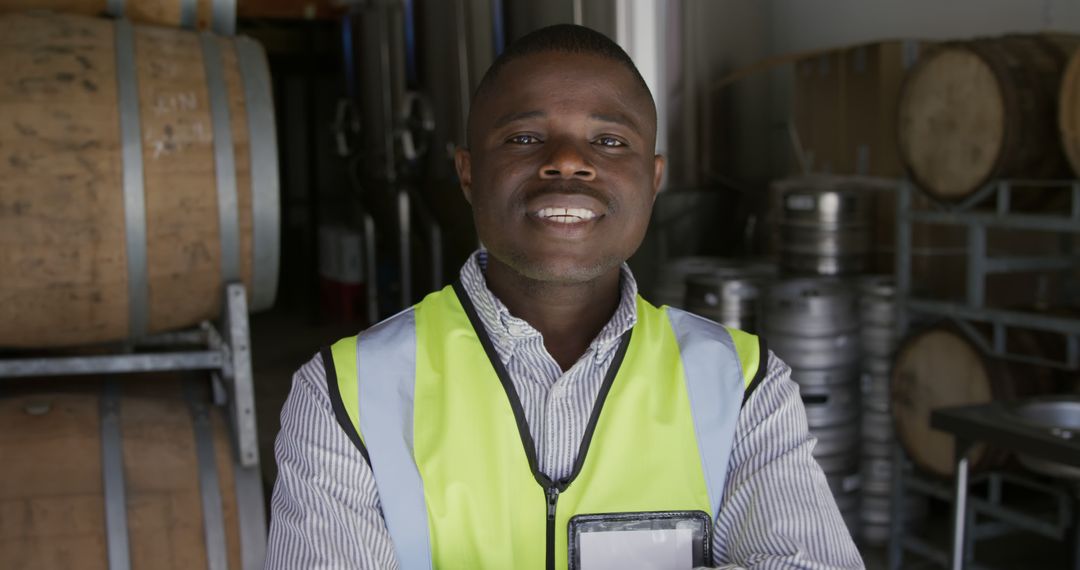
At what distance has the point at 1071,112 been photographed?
3.43 meters

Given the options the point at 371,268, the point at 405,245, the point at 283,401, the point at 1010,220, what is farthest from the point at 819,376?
the point at 371,268

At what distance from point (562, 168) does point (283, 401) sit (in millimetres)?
5944

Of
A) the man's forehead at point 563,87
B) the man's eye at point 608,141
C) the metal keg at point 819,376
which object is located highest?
the man's forehead at point 563,87

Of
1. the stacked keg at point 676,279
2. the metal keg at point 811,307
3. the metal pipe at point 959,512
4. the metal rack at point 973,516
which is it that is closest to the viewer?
the metal pipe at point 959,512

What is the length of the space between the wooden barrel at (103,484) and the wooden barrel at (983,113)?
266 cm

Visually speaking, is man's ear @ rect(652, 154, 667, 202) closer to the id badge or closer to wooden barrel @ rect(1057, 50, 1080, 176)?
the id badge

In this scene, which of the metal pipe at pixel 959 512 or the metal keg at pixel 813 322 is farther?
the metal keg at pixel 813 322

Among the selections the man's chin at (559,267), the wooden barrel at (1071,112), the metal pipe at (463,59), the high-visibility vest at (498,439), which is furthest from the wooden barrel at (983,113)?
the metal pipe at (463,59)

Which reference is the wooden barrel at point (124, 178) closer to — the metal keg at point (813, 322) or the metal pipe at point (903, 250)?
the metal keg at point (813, 322)

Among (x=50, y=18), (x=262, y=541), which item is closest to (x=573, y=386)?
(x=262, y=541)

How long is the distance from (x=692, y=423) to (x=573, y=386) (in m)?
0.18

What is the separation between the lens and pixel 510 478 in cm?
148

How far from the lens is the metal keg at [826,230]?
4523 mm

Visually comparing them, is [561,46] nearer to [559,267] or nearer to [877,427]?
[559,267]
